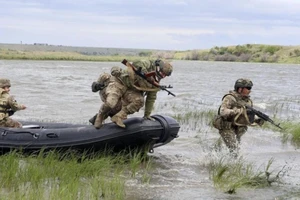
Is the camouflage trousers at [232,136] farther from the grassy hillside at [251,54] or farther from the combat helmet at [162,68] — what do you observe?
the grassy hillside at [251,54]

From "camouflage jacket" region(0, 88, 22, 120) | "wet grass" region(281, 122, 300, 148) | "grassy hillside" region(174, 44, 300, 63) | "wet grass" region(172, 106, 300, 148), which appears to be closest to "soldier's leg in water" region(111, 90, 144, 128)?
"camouflage jacket" region(0, 88, 22, 120)

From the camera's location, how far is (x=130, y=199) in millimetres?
6910

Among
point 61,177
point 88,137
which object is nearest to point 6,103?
point 88,137

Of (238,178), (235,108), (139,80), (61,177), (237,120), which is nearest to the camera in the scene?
(61,177)

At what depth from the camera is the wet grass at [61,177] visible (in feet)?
20.6

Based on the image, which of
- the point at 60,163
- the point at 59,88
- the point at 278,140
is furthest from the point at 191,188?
the point at 59,88

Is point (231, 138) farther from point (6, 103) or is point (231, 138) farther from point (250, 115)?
point (6, 103)

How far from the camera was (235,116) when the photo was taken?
30.3 feet

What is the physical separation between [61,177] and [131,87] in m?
2.26

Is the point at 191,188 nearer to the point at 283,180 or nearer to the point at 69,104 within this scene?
the point at 283,180

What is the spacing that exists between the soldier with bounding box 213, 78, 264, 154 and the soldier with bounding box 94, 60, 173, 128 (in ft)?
3.96

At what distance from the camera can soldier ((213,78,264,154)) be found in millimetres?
9266

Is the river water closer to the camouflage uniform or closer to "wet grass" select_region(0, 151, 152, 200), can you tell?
"wet grass" select_region(0, 151, 152, 200)

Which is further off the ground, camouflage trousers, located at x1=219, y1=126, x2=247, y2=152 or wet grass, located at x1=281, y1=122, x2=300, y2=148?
camouflage trousers, located at x1=219, y1=126, x2=247, y2=152
